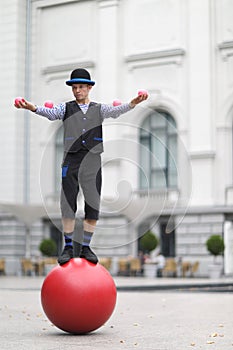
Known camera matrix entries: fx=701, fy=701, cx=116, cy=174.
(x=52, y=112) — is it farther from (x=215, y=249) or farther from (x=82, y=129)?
(x=215, y=249)

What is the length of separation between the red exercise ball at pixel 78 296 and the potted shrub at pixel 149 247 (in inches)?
827

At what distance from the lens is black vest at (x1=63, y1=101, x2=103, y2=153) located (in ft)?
26.2

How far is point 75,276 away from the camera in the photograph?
7.72m

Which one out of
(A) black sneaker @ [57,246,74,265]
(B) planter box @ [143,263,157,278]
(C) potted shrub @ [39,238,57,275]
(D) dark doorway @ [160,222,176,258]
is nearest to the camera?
(A) black sneaker @ [57,246,74,265]

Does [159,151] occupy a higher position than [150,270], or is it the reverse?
[159,151]

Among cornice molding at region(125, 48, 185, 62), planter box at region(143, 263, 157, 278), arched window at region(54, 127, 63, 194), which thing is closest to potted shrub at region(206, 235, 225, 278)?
A: planter box at region(143, 263, 157, 278)

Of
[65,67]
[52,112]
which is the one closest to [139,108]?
[65,67]

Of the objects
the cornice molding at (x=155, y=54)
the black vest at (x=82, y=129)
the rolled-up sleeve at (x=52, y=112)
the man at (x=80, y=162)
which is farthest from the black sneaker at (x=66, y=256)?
the cornice molding at (x=155, y=54)

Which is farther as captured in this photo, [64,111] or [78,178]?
[64,111]

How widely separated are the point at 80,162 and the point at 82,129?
0.38 m

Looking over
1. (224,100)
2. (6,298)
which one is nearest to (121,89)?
(224,100)

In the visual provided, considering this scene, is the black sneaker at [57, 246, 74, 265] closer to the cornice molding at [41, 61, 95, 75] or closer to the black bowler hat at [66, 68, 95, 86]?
the black bowler hat at [66, 68, 95, 86]

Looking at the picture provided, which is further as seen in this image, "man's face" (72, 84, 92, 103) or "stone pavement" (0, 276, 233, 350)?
"man's face" (72, 84, 92, 103)

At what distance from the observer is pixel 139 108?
31062 millimetres
